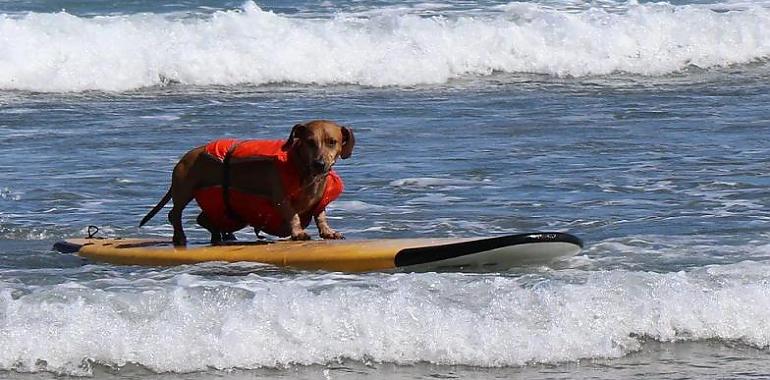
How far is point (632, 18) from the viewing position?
20984mm

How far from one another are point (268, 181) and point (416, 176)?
118 inches

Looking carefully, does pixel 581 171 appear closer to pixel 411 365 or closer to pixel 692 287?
pixel 692 287

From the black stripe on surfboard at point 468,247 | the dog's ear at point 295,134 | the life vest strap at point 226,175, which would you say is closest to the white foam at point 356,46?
the life vest strap at point 226,175

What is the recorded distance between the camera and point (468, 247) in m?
7.59

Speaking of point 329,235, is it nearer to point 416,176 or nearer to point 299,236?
point 299,236

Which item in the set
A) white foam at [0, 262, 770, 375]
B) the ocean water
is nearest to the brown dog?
the ocean water

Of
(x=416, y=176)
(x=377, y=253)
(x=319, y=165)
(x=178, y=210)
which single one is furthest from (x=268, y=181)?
(x=416, y=176)

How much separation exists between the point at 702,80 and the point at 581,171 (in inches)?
288

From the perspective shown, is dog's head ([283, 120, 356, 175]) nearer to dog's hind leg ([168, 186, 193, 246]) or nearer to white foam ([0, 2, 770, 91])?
dog's hind leg ([168, 186, 193, 246])

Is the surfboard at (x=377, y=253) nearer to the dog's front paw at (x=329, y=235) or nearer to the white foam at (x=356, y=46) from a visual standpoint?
the dog's front paw at (x=329, y=235)

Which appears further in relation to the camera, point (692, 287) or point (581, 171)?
point (581, 171)

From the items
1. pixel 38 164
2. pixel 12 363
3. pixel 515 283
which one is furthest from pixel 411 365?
pixel 38 164

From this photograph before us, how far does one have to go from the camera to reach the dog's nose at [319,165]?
7754 millimetres

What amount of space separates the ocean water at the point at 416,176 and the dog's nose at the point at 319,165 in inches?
20.2
